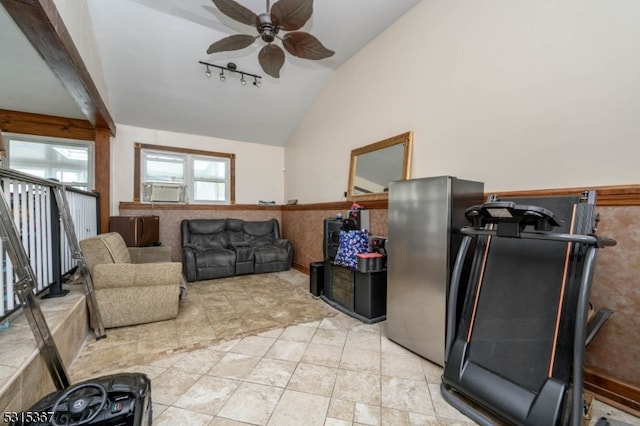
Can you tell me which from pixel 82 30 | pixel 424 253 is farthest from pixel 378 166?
pixel 82 30

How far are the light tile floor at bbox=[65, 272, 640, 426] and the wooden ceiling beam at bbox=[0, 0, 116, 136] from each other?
2395mm

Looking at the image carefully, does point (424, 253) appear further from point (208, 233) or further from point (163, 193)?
point (163, 193)

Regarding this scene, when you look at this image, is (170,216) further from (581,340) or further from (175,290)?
(581,340)

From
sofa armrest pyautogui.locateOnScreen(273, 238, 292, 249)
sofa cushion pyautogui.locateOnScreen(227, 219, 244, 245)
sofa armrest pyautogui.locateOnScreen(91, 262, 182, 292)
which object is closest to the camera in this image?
sofa armrest pyautogui.locateOnScreen(91, 262, 182, 292)

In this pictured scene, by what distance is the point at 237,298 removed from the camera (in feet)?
11.8

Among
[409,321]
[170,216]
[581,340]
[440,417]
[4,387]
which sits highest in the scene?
[170,216]

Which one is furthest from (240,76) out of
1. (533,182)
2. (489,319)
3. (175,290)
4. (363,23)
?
(489,319)

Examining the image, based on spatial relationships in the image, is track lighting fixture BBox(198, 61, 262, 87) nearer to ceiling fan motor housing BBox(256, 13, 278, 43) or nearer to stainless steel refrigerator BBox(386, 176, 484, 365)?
ceiling fan motor housing BBox(256, 13, 278, 43)

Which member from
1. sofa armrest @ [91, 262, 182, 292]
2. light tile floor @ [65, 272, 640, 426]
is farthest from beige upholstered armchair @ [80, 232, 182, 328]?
light tile floor @ [65, 272, 640, 426]

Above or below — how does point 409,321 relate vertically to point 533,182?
below

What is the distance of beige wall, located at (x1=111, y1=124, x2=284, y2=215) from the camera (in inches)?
192

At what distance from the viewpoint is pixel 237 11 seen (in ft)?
6.78

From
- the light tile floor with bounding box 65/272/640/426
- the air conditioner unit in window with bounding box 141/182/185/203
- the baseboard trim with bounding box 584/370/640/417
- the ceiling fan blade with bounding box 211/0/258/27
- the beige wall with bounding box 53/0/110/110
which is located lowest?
the light tile floor with bounding box 65/272/640/426

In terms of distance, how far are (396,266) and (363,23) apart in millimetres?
2951
